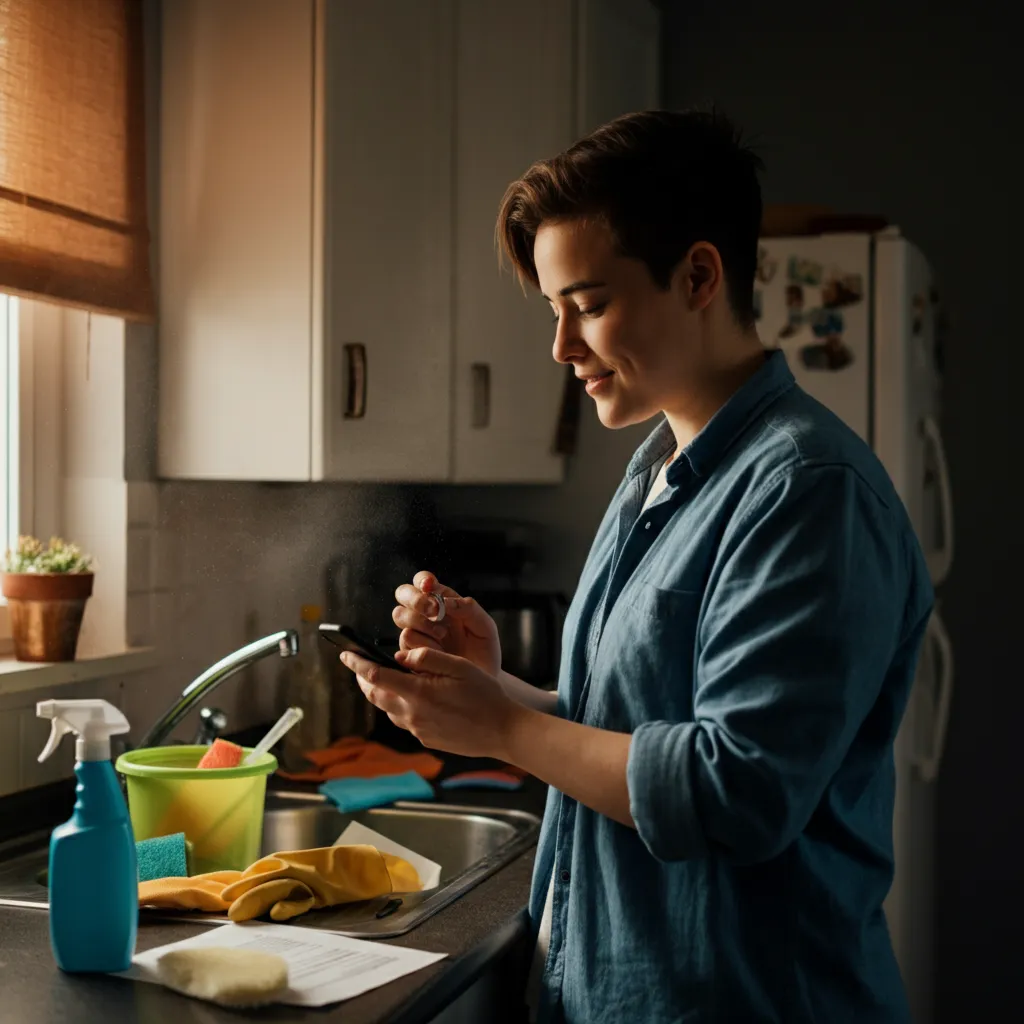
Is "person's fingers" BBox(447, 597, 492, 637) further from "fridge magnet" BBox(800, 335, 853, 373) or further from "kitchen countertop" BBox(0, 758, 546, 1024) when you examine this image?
"fridge magnet" BBox(800, 335, 853, 373)

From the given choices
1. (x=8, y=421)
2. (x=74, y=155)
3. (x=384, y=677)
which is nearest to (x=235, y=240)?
(x=74, y=155)

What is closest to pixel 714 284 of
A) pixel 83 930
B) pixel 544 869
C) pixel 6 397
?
pixel 544 869

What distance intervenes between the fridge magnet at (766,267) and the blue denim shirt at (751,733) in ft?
4.53

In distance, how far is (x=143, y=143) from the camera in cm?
190

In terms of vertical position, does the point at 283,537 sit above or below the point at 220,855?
above

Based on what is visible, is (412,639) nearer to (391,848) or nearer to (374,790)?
(391,848)

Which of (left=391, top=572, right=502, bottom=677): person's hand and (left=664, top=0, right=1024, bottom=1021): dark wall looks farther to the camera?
(left=664, top=0, right=1024, bottom=1021): dark wall

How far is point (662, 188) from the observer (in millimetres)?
1205

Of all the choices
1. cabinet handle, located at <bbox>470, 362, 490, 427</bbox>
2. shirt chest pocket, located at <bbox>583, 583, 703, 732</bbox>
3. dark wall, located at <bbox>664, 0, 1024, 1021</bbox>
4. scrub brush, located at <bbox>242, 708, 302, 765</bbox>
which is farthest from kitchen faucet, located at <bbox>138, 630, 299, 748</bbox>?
dark wall, located at <bbox>664, 0, 1024, 1021</bbox>

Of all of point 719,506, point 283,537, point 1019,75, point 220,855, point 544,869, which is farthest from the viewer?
point 1019,75

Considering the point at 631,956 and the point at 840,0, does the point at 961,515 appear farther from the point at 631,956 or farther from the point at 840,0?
the point at 631,956

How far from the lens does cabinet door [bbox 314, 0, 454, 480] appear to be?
1921 millimetres

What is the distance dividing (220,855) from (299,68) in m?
1.10

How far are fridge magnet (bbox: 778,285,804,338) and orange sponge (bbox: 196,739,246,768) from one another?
1411mm
